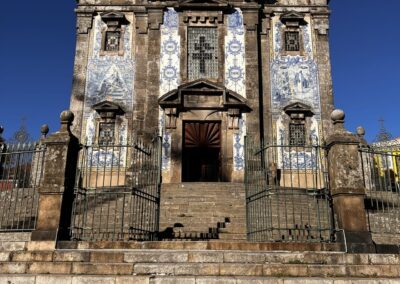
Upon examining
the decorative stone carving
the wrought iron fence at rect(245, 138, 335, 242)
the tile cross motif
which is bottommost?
the wrought iron fence at rect(245, 138, 335, 242)

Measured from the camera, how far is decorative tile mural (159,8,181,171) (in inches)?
655

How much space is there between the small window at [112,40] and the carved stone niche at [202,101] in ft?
10.9

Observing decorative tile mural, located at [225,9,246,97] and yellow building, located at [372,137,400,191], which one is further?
decorative tile mural, located at [225,9,246,97]

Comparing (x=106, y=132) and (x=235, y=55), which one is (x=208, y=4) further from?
(x=106, y=132)

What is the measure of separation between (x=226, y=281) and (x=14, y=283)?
9.46ft

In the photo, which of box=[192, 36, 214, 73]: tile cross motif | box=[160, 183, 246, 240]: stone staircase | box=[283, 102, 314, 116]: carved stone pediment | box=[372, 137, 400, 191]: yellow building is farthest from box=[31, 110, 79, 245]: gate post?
box=[283, 102, 314, 116]: carved stone pediment

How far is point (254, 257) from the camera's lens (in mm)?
6410

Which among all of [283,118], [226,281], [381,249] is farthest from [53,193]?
[283,118]

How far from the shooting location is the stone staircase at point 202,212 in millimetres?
10102

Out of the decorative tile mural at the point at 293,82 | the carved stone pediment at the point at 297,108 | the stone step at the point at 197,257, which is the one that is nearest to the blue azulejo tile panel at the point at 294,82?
the decorative tile mural at the point at 293,82

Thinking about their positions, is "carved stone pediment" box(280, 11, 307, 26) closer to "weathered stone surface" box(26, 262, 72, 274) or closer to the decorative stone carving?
the decorative stone carving

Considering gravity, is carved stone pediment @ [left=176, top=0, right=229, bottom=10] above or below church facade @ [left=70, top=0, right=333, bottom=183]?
→ above

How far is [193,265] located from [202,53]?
1277 centimetres

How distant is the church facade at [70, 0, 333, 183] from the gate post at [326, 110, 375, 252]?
8.30m
